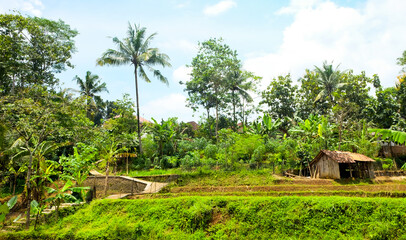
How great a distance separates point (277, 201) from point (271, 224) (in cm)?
90

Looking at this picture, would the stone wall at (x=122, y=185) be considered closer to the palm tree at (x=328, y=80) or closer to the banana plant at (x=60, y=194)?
the banana plant at (x=60, y=194)

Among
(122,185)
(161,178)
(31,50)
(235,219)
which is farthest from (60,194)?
(31,50)

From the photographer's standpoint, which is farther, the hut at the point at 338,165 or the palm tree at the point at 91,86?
the palm tree at the point at 91,86

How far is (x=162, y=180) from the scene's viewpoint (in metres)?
18.3

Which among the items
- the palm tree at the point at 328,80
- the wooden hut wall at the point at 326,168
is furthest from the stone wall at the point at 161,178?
the palm tree at the point at 328,80

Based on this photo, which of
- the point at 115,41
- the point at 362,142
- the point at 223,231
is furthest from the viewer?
the point at 115,41

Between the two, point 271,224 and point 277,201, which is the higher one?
point 277,201

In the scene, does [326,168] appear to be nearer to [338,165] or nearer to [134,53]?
[338,165]

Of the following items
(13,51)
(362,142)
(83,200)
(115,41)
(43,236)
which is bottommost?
(43,236)

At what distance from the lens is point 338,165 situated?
1658 centimetres

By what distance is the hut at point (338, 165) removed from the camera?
16656mm

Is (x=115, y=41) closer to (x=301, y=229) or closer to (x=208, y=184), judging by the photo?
(x=208, y=184)

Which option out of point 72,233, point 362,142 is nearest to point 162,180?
point 72,233

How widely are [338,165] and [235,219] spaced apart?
9694mm
